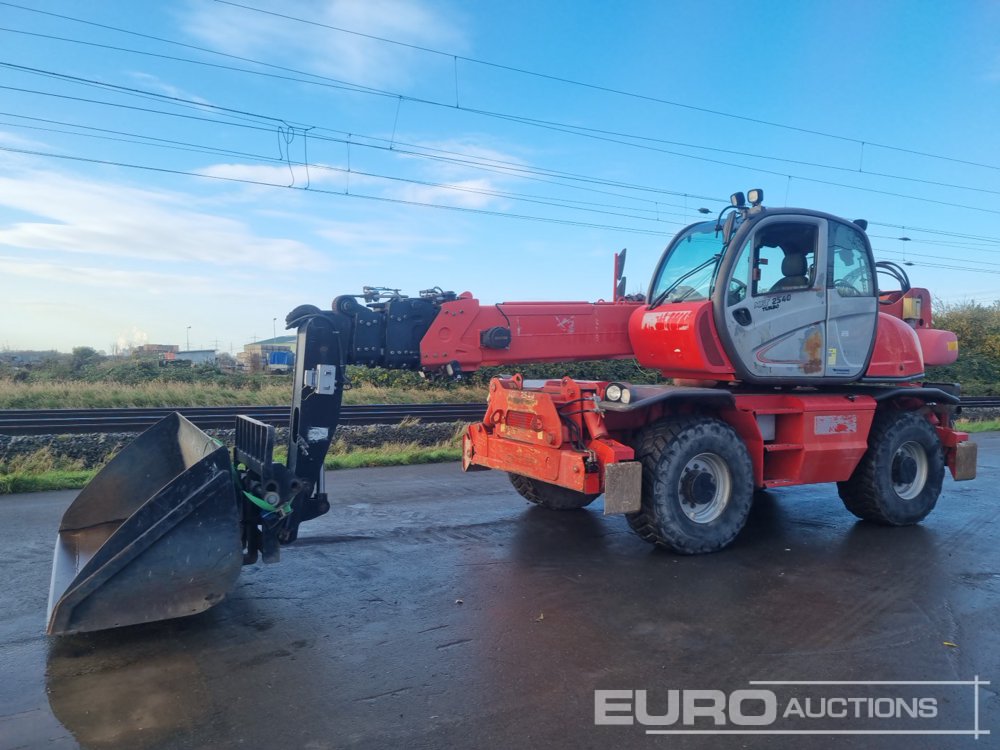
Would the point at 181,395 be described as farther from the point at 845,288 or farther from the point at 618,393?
the point at 845,288

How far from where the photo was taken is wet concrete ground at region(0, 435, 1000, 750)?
3.39m

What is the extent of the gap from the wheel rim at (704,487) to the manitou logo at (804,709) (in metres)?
2.37

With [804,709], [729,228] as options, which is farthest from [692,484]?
[804,709]

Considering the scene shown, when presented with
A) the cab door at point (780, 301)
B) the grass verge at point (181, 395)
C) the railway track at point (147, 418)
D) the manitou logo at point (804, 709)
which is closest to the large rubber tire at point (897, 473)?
the cab door at point (780, 301)

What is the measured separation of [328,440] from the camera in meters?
5.41

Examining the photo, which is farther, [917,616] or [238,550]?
[917,616]

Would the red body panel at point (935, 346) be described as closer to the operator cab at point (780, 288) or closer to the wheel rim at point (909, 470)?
the wheel rim at point (909, 470)

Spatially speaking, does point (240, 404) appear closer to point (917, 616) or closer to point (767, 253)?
point (767, 253)

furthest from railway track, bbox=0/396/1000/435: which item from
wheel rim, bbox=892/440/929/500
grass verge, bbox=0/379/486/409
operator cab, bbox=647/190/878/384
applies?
wheel rim, bbox=892/440/929/500

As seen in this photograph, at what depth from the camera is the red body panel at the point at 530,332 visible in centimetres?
606

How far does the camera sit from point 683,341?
6.56 meters

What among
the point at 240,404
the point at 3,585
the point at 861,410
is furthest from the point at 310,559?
the point at 240,404

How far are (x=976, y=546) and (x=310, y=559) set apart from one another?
598 cm

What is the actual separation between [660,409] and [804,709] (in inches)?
125
